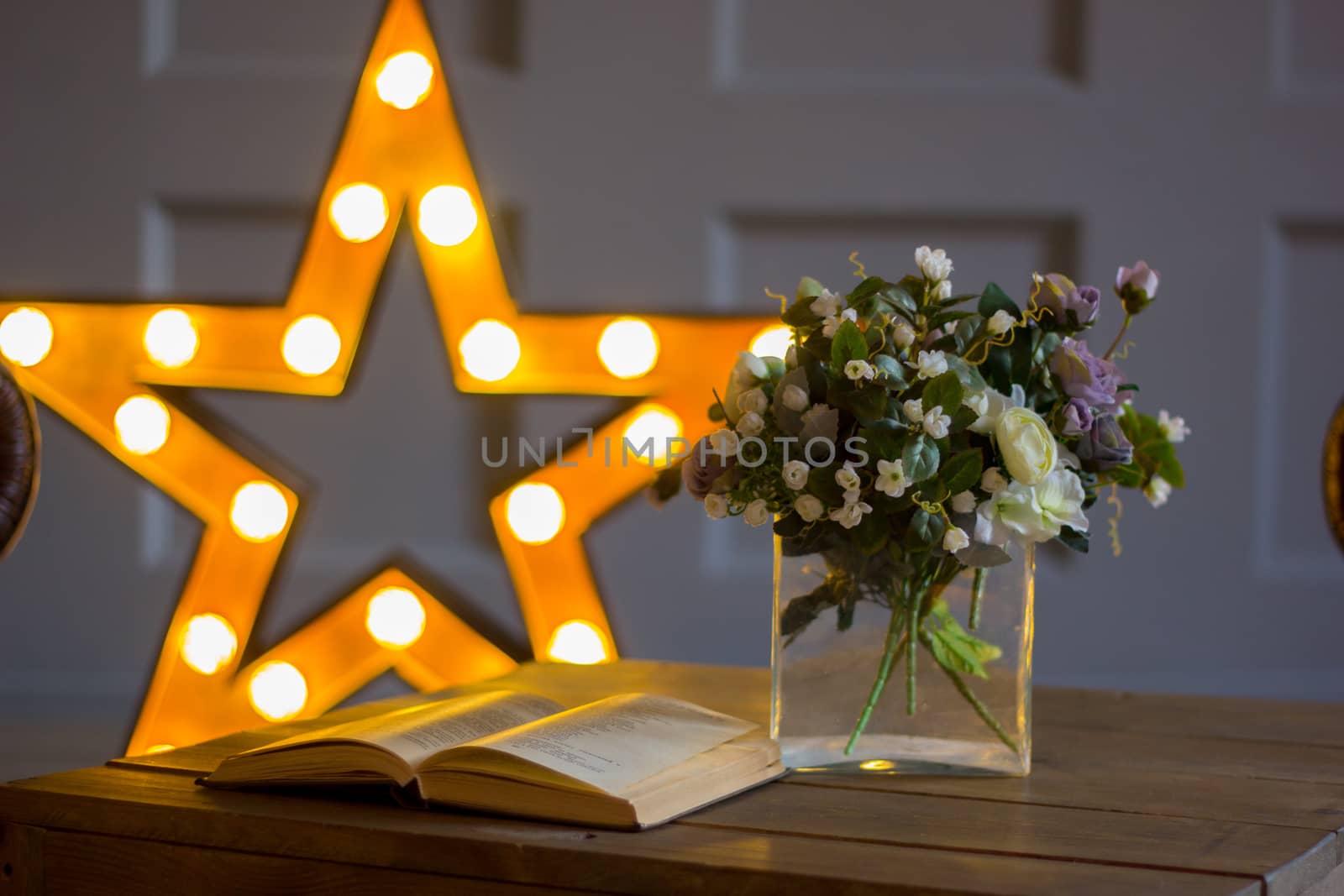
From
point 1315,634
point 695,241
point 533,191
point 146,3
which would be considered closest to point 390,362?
point 533,191

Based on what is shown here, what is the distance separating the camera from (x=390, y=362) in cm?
194

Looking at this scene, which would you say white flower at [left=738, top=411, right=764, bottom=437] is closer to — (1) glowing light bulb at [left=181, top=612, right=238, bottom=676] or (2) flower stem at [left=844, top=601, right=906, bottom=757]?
(2) flower stem at [left=844, top=601, right=906, bottom=757]

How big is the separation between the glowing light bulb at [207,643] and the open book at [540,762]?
19.1 inches

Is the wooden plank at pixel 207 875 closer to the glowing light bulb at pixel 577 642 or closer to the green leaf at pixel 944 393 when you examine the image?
the green leaf at pixel 944 393

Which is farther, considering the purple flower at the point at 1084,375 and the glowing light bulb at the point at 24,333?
the glowing light bulb at the point at 24,333

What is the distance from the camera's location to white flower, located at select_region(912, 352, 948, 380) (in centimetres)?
81

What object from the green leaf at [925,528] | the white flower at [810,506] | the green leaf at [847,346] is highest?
the green leaf at [847,346]

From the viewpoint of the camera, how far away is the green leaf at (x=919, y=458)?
31.7 inches

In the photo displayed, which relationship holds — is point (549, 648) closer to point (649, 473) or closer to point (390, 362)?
point (649, 473)

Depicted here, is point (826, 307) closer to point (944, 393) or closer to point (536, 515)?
point (944, 393)

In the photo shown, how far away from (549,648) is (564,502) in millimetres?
141

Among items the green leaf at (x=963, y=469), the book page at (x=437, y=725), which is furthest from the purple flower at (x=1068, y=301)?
the book page at (x=437, y=725)

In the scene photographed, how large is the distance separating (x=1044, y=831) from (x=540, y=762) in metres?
0.27

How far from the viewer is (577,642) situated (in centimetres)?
135
